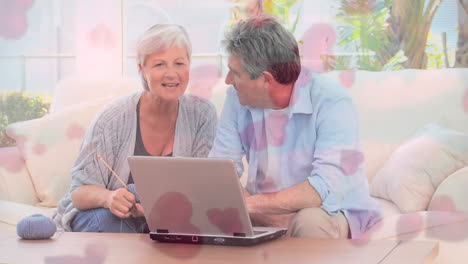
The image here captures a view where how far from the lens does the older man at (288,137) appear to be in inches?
35.8

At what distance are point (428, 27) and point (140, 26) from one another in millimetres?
582

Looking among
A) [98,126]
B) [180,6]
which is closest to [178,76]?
[98,126]

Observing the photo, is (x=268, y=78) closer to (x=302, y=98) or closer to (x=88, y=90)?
(x=302, y=98)

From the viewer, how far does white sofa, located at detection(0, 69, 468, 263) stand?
1.03 meters

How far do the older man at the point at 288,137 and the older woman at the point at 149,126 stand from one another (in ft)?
0.21

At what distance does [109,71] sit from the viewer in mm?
1439

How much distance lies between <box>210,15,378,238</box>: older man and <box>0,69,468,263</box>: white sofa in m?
0.10

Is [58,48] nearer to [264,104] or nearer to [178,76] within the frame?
[178,76]

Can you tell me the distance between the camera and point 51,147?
128 cm

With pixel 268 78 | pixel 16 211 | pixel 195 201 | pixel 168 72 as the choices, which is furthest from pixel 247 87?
pixel 16 211

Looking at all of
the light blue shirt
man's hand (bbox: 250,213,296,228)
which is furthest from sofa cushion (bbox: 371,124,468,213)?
man's hand (bbox: 250,213,296,228)

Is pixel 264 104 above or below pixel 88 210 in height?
above

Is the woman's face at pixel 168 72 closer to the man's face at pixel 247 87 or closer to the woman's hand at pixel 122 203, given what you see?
the man's face at pixel 247 87
